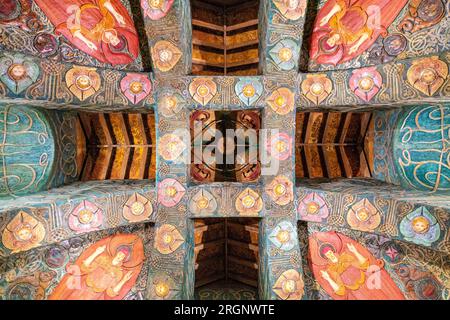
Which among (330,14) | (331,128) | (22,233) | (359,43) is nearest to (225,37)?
(330,14)

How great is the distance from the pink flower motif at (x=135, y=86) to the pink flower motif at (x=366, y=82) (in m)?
3.40

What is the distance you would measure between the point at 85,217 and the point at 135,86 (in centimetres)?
228

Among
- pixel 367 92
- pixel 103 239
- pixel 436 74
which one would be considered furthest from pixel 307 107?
pixel 103 239

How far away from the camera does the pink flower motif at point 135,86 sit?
450cm

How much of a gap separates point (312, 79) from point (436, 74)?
1.68m

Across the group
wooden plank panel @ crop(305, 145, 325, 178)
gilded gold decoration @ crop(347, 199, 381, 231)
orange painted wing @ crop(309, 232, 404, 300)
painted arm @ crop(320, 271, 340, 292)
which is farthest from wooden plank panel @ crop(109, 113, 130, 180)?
gilded gold decoration @ crop(347, 199, 381, 231)

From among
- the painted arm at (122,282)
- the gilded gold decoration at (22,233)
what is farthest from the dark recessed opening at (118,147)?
the painted arm at (122,282)

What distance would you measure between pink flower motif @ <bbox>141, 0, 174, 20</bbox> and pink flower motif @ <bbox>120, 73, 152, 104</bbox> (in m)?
0.96

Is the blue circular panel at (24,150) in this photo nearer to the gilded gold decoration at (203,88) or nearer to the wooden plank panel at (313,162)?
the gilded gold decoration at (203,88)

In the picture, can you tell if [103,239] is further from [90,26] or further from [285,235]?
[90,26]

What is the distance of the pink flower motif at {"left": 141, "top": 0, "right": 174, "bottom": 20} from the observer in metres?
4.13

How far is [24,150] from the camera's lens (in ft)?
13.5

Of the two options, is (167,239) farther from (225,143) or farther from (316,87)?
(316,87)

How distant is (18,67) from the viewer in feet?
12.7
